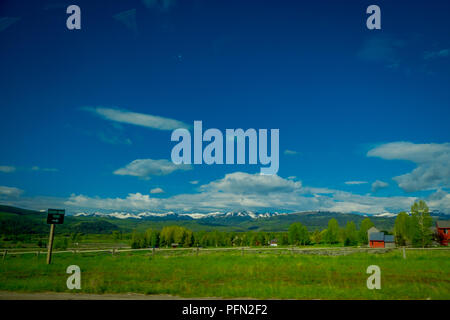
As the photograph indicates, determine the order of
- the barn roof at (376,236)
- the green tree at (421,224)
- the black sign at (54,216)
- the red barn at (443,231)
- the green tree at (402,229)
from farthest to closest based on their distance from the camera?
the barn roof at (376,236) < the red barn at (443,231) < the green tree at (402,229) < the green tree at (421,224) < the black sign at (54,216)

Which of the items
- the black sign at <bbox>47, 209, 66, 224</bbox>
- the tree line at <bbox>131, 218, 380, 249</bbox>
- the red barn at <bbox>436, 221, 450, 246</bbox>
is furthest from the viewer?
the tree line at <bbox>131, 218, 380, 249</bbox>

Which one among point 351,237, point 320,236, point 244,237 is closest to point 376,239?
point 351,237

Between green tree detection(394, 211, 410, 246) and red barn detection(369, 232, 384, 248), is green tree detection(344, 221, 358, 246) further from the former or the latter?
green tree detection(394, 211, 410, 246)

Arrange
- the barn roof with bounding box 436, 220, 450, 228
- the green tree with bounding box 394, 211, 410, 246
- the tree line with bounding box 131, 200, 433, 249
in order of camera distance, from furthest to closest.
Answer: the barn roof with bounding box 436, 220, 450, 228
the green tree with bounding box 394, 211, 410, 246
the tree line with bounding box 131, 200, 433, 249

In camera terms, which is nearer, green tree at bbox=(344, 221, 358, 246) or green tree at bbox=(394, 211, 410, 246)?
green tree at bbox=(394, 211, 410, 246)

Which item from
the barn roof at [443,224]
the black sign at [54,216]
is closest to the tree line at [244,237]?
the barn roof at [443,224]

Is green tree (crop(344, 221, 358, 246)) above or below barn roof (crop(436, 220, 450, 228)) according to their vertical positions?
below

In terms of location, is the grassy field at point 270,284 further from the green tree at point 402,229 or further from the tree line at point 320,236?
the green tree at point 402,229

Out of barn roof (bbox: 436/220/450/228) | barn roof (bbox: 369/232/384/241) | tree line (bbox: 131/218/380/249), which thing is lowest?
tree line (bbox: 131/218/380/249)

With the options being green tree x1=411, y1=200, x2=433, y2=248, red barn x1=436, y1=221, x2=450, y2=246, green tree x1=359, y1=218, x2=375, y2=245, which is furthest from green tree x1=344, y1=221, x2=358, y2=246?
green tree x1=411, y1=200, x2=433, y2=248
